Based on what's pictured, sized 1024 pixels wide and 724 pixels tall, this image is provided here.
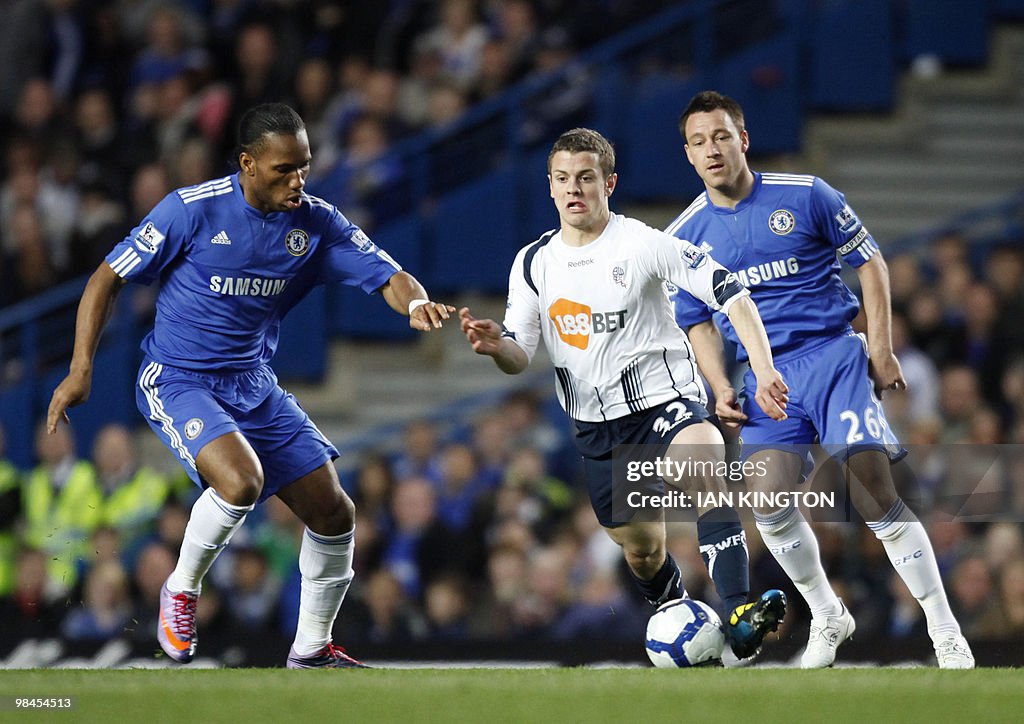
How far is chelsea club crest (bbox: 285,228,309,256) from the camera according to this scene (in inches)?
233

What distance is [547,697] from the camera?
4582mm

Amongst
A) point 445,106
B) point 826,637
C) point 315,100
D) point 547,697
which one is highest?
point 315,100

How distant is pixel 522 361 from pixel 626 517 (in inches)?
30.3

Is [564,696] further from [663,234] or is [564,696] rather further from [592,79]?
[592,79]

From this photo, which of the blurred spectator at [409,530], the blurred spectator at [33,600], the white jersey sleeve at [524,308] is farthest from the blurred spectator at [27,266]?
the white jersey sleeve at [524,308]

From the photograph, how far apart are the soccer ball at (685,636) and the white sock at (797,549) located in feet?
1.55

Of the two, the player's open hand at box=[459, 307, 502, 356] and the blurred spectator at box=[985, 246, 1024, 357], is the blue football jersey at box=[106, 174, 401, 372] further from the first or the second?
the blurred spectator at box=[985, 246, 1024, 357]

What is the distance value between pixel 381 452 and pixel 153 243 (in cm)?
410

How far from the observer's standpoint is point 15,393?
9969 millimetres

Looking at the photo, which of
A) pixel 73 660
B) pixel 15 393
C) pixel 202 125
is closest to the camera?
pixel 73 660

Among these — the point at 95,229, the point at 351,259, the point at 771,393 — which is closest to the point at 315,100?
the point at 95,229

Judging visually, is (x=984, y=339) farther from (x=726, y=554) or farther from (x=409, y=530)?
(x=726, y=554)

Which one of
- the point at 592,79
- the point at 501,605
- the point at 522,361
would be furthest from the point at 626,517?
the point at 592,79

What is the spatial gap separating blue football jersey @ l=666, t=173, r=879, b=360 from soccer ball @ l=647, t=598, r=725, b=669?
3.47 ft
